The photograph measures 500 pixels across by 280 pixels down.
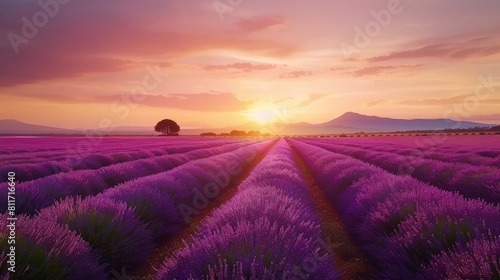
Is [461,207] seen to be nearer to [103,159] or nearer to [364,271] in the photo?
[364,271]

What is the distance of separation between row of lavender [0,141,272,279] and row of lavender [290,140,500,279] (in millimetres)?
2854

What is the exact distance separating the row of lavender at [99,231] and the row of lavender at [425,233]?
2.85 metres

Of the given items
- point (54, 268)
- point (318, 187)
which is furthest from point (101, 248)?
point (318, 187)

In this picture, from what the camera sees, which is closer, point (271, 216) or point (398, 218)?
point (271, 216)

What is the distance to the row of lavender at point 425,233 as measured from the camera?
9.04ft

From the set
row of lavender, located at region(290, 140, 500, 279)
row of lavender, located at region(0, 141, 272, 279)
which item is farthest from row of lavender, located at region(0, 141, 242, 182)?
row of lavender, located at region(290, 140, 500, 279)

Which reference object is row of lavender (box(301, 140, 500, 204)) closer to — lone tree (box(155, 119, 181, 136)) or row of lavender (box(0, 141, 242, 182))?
row of lavender (box(0, 141, 242, 182))

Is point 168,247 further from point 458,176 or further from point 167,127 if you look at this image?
point 167,127

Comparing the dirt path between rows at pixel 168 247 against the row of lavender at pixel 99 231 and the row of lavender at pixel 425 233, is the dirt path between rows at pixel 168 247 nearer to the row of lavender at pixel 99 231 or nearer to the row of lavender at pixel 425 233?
the row of lavender at pixel 99 231

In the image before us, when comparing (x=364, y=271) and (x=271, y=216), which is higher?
(x=271, y=216)

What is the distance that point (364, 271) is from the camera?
195 inches

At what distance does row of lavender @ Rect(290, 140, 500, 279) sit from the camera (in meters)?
2.75

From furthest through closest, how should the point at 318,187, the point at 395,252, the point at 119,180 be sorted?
1. the point at 318,187
2. the point at 119,180
3. the point at 395,252

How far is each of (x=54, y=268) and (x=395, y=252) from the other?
3126 millimetres
